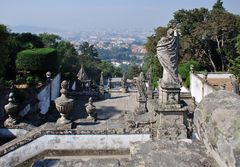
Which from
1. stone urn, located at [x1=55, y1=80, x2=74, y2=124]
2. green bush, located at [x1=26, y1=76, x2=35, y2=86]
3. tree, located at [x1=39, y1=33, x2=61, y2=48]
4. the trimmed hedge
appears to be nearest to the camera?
stone urn, located at [x1=55, y1=80, x2=74, y2=124]

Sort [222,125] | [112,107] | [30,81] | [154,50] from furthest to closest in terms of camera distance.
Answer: [154,50] < [30,81] < [112,107] < [222,125]

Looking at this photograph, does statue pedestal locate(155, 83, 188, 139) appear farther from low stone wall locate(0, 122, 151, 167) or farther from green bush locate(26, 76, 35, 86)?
green bush locate(26, 76, 35, 86)

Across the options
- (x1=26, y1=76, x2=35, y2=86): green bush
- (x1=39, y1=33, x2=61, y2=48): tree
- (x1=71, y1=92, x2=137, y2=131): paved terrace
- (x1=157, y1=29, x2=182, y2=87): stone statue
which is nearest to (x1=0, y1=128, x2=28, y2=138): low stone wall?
(x1=71, y1=92, x2=137, y2=131): paved terrace

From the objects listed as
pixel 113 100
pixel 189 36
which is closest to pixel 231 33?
pixel 189 36

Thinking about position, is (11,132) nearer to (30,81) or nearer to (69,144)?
(69,144)

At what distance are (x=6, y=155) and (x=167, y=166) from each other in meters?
6.25

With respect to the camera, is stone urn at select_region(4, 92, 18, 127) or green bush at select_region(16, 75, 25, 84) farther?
green bush at select_region(16, 75, 25, 84)

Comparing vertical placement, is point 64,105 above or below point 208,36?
below

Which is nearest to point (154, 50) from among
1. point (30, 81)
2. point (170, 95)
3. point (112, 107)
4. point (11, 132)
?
point (112, 107)

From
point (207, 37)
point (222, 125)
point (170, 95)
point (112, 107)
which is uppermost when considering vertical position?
point (207, 37)

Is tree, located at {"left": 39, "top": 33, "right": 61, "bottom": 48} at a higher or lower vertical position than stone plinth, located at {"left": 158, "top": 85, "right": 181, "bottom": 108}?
higher

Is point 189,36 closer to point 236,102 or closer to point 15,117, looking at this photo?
point 15,117

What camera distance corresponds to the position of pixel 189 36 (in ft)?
110

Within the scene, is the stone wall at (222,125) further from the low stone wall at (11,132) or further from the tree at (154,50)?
the tree at (154,50)
